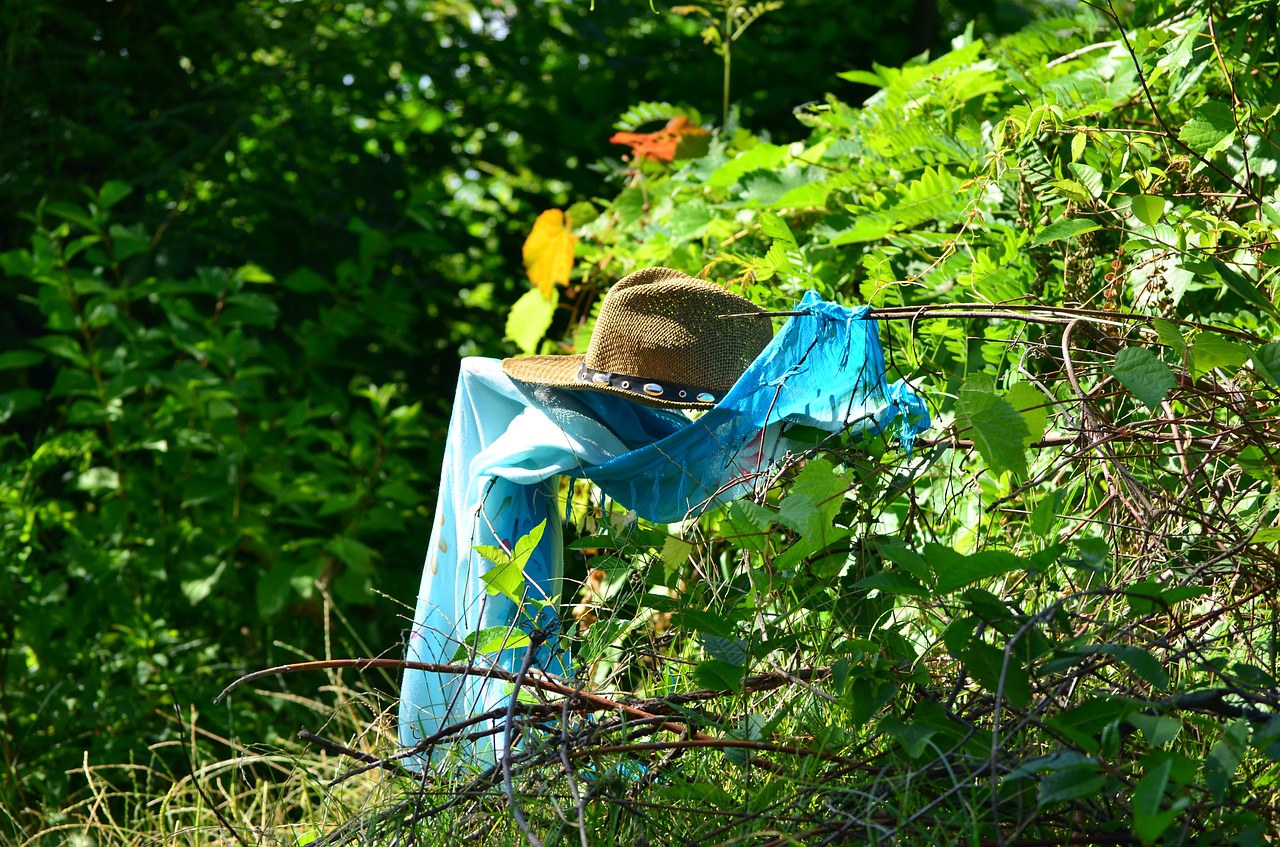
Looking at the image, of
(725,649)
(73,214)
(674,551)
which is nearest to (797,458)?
(674,551)

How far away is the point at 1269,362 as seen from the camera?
50.1 inches

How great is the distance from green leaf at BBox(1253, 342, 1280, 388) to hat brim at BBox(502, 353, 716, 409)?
0.76 meters

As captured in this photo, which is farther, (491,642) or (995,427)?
(491,642)

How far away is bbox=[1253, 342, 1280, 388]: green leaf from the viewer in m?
1.25

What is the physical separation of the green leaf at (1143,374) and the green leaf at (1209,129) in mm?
599

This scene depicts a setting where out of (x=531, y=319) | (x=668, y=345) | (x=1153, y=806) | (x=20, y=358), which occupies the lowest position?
(x=20, y=358)

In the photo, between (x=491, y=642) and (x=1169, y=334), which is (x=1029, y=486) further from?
(x=491, y=642)

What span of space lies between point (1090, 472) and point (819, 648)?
539 mm

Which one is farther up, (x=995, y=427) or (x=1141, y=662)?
(x=995, y=427)

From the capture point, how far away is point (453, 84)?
4688 mm

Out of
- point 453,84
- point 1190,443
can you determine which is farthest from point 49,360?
point 1190,443

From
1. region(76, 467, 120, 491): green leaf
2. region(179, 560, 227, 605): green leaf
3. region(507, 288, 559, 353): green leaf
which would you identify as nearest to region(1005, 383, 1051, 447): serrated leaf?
region(507, 288, 559, 353): green leaf

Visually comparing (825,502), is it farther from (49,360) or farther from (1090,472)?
(49,360)

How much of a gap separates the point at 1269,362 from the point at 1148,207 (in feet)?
0.90
